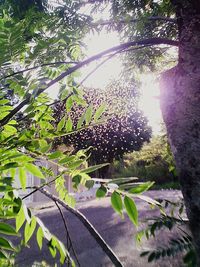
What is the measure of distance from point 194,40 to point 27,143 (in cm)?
159

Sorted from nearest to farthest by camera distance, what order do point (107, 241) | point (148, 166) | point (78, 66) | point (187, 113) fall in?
1. point (78, 66)
2. point (187, 113)
3. point (107, 241)
4. point (148, 166)

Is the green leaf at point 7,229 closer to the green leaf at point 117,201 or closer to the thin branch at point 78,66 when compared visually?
the green leaf at point 117,201

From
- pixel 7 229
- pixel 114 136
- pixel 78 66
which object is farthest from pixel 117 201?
pixel 114 136

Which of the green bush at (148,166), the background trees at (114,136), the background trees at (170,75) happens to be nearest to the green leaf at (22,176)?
the background trees at (170,75)

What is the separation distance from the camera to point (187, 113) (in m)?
1.82

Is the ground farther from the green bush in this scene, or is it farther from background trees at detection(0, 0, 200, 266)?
the green bush

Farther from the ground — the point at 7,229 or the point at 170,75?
the point at 170,75

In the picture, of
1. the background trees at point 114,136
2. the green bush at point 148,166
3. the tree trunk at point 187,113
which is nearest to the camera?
the tree trunk at point 187,113

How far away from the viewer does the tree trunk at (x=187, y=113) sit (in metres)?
1.72

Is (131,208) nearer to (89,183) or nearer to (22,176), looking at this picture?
(89,183)

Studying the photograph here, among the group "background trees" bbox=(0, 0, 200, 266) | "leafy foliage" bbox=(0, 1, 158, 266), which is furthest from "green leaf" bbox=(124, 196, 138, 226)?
"background trees" bbox=(0, 0, 200, 266)

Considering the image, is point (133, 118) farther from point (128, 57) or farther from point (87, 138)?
point (128, 57)

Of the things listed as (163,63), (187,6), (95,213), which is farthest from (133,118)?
(187,6)

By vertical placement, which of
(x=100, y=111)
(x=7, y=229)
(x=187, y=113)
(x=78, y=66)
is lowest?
(x=7, y=229)
